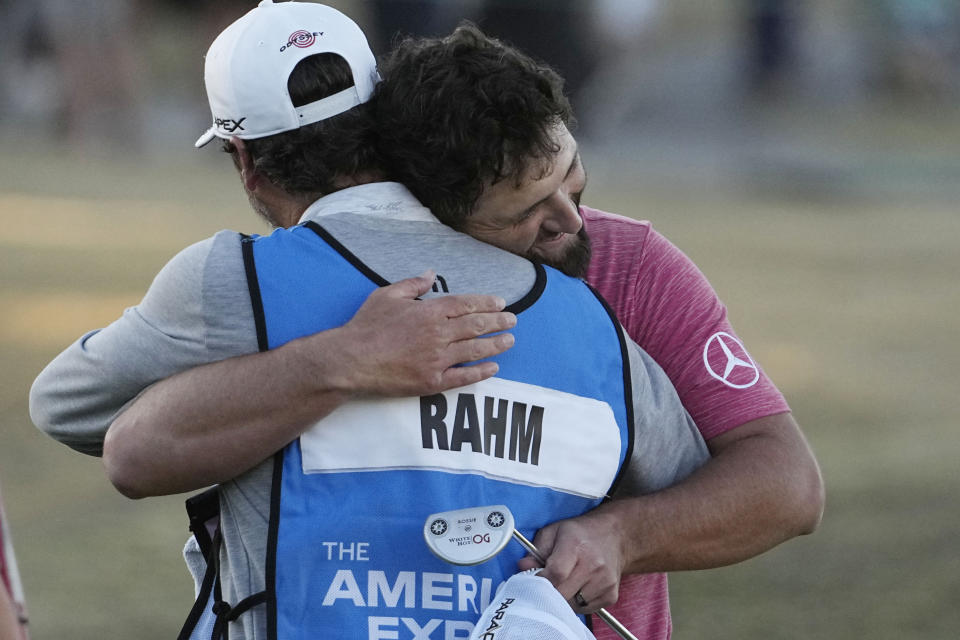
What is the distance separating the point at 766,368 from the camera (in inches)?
359

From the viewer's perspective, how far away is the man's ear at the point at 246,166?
241 centimetres

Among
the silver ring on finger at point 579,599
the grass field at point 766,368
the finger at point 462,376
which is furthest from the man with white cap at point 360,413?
the grass field at point 766,368

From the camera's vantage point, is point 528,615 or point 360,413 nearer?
point 528,615

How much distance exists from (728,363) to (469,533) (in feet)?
2.16

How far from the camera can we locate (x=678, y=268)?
2508 mm

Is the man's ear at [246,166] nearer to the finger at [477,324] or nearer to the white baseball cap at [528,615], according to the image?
the finger at [477,324]

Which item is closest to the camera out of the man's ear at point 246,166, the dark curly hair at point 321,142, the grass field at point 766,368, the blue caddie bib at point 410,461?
the blue caddie bib at point 410,461

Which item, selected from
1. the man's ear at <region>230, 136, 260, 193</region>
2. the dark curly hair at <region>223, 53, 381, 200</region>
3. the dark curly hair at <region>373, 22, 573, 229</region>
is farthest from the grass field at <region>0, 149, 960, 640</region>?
the dark curly hair at <region>373, 22, 573, 229</region>

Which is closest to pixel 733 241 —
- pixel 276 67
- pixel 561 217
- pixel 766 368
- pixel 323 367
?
pixel 766 368

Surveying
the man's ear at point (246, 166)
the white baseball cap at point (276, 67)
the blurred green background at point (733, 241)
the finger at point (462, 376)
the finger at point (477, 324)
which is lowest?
the blurred green background at point (733, 241)

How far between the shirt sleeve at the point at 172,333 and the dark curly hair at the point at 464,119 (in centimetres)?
34

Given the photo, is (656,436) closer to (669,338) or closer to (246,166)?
(669,338)

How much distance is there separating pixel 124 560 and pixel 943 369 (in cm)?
582

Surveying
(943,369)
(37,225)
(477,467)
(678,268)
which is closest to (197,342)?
(477,467)
